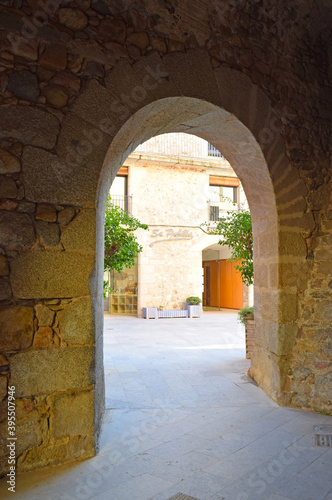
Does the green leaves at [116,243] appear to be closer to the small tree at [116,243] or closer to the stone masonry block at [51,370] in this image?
the small tree at [116,243]

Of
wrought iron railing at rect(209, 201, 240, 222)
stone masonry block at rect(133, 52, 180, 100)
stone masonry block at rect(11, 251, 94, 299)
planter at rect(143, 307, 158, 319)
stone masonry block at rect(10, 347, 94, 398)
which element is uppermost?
wrought iron railing at rect(209, 201, 240, 222)

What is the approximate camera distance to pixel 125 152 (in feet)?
9.68

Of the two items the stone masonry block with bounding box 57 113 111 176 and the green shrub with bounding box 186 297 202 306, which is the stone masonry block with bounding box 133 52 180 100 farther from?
the green shrub with bounding box 186 297 202 306

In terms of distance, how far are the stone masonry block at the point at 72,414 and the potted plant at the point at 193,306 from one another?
9.12 metres

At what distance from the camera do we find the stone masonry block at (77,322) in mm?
2141

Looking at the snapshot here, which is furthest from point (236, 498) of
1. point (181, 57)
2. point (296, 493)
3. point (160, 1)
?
point (160, 1)

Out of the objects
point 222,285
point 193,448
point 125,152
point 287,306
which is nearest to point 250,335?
point 287,306

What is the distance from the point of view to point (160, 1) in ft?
8.40

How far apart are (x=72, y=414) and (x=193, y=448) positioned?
77 centimetres

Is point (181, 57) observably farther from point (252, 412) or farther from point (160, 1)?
point (252, 412)

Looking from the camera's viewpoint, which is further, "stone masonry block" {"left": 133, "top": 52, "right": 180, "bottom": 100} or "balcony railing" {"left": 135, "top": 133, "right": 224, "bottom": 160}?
"balcony railing" {"left": 135, "top": 133, "right": 224, "bottom": 160}

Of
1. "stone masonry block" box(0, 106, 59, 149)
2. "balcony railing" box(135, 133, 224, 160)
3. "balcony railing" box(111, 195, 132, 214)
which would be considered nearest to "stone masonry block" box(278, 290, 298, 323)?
"stone masonry block" box(0, 106, 59, 149)

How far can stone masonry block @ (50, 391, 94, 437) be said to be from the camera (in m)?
2.10

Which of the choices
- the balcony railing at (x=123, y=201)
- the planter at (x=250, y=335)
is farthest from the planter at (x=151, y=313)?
the planter at (x=250, y=335)
